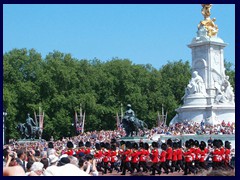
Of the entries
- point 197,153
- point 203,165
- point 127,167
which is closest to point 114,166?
point 127,167

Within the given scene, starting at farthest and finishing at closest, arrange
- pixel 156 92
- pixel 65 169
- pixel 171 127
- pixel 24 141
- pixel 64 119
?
pixel 156 92, pixel 64 119, pixel 171 127, pixel 24 141, pixel 65 169

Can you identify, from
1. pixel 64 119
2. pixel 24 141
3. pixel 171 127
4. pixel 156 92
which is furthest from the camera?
pixel 156 92

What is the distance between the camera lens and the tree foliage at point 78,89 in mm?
58219

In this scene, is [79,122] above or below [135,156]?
above

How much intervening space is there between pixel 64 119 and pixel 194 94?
15943 mm

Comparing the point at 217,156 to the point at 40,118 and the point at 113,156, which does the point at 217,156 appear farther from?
the point at 40,118

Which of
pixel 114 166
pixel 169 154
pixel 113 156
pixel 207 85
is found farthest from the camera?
pixel 207 85

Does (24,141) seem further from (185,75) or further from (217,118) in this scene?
(185,75)

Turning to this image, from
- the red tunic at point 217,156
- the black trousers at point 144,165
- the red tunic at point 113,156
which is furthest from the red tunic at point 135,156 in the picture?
the red tunic at point 217,156

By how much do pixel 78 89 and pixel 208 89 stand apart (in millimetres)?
18002

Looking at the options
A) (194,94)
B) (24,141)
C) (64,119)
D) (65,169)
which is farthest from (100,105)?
(65,169)

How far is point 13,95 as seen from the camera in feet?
190

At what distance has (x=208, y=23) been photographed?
4775 centimetres

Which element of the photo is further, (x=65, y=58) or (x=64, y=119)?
(x=65, y=58)
